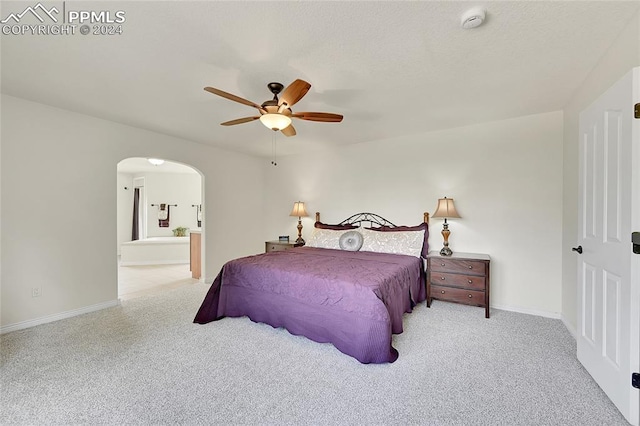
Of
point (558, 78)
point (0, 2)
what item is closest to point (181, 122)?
point (0, 2)

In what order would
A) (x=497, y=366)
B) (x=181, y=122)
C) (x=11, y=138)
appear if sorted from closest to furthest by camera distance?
1. (x=497, y=366)
2. (x=11, y=138)
3. (x=181, y=122)

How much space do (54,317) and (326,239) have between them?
3.55 meters

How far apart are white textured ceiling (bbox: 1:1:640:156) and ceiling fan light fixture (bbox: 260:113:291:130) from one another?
1.20 ft

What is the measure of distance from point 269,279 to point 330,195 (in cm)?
252

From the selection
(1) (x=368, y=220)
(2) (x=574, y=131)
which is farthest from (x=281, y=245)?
(2) (x=574, y=131)

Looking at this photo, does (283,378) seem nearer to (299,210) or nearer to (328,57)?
(328,57)

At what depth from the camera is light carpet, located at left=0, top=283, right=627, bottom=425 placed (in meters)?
1.66

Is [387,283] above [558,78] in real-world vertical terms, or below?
below

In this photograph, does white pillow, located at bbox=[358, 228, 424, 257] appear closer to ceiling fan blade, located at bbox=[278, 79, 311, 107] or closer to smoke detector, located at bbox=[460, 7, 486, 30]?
ceiling fan blade, located at bbox=[278, 79, 311, 107]

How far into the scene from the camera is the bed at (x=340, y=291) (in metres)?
2.27

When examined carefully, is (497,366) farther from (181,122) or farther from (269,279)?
(181,122)

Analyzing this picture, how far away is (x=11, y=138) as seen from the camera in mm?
2846

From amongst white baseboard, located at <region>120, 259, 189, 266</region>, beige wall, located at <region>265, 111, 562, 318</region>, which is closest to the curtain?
white baseboard, located at <region>120, 259, 189, 266</region>

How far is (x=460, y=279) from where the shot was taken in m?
3.32
